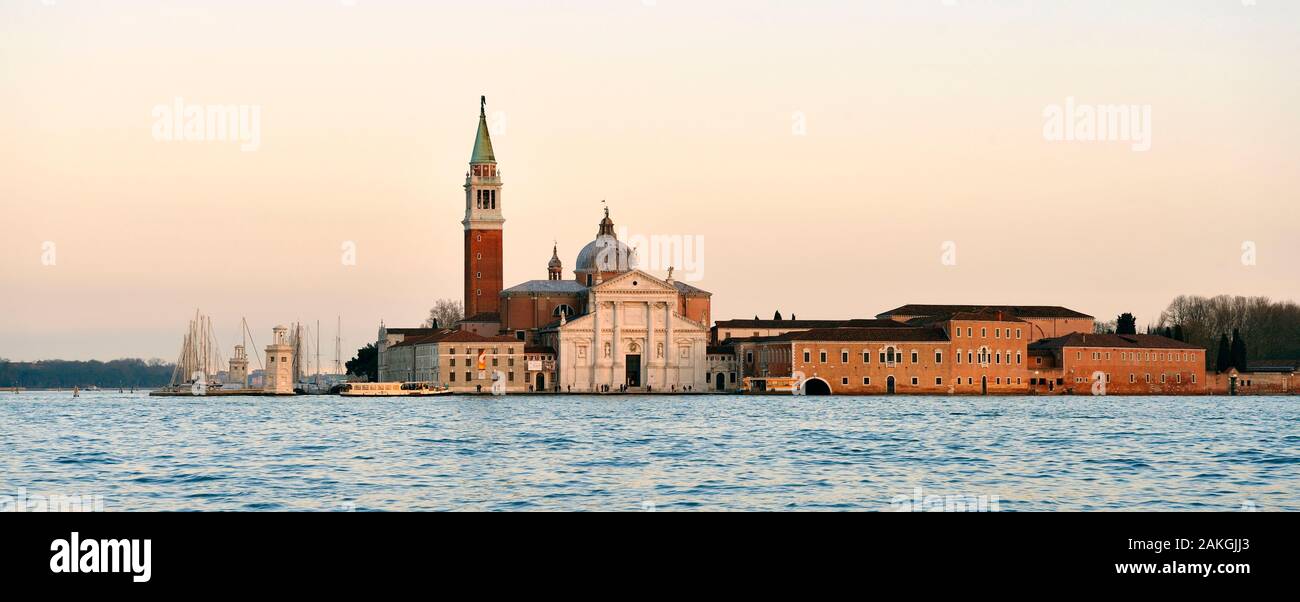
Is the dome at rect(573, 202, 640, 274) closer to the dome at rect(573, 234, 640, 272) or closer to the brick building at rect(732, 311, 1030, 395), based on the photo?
the dome at rect(573, 234, 640, 272)

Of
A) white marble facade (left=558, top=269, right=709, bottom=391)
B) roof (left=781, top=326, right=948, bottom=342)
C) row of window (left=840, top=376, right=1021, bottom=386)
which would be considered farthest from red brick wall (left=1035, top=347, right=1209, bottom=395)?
white marble facade (left=558, top=269, right=709, bottom=391)

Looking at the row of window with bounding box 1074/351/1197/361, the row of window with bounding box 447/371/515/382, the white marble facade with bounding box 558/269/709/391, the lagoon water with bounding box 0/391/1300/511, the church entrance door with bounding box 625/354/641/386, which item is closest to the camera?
the lagoon water with bounding box 0/391/1300/511

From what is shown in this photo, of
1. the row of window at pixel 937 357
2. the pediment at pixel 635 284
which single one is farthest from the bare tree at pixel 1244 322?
the pediment at pixel 635 284

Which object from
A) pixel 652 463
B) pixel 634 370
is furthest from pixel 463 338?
pixel 652 463

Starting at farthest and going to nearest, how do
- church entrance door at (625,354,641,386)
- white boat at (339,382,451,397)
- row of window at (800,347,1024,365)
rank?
church entrance door at (625,354,641,386)
row of window at (800,347,1024,365)
white boat at (339,382,451,397)

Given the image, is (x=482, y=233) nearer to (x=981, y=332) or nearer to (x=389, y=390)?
(x=389, y=390)

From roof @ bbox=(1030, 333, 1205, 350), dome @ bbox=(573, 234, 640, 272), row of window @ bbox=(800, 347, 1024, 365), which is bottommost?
row of window @ bbox=(800, 347, 1024, 365)
